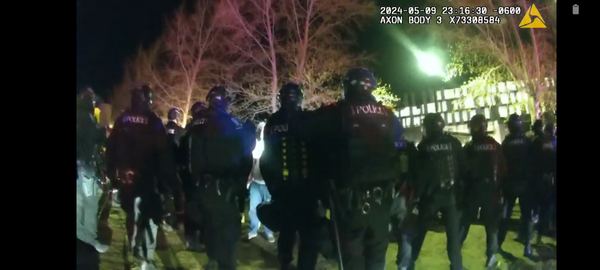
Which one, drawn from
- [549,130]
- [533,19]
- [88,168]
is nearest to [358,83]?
[533,19]

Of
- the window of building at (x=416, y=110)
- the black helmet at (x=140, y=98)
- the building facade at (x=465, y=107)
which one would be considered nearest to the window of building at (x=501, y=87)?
the building facade at (x=465, y=107)

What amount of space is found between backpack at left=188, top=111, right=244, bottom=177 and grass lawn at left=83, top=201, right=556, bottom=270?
2.03ft

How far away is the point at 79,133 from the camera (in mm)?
3873

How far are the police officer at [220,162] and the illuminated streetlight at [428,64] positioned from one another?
1612 millimetres

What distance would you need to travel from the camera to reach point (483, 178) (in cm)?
385

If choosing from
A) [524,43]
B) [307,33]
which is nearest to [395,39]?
[307,33]

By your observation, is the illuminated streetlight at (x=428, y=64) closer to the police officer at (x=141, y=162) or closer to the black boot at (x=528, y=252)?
the black boot at (x=528, y=252)

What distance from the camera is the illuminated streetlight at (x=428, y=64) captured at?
3809 mm

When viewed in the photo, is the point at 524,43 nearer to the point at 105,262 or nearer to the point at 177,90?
the point at 177,90

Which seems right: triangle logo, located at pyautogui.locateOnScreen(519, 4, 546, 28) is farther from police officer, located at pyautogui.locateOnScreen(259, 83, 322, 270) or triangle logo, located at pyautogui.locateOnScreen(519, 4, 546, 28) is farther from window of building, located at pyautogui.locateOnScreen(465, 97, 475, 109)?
police officer, located at pyautogui.locateOnScreen(259, 83, 322, 270)

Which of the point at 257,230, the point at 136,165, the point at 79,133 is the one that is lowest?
the point at 257,230

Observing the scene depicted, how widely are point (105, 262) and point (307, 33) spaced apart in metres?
2.81

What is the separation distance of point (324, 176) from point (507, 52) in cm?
207

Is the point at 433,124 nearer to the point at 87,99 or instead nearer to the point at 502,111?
the point at 502,111
